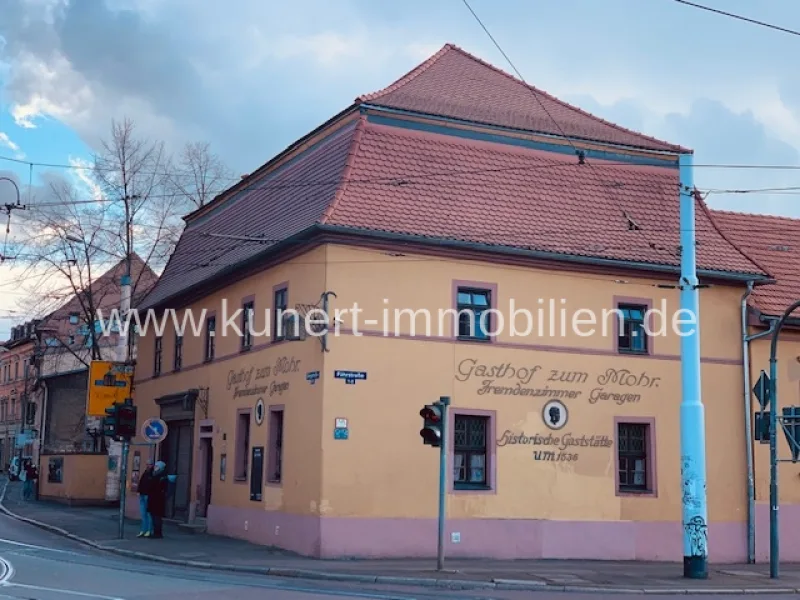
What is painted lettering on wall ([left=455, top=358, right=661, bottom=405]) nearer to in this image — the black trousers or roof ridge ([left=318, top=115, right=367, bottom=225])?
roof ridge ([left=318, top=115, right=367, bottom=225])

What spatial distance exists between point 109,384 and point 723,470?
18081 millimetres

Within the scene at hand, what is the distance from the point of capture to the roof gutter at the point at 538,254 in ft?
73.4

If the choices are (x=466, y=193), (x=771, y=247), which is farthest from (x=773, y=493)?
(x=771, y=247)

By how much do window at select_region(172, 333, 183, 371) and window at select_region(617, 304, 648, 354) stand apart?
516 inches

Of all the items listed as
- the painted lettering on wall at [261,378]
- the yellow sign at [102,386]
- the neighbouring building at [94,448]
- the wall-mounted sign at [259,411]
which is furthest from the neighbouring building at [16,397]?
the wall-mounted sign at [259,411]

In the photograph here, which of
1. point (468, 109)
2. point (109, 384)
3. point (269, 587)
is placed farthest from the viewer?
point (109, 384)

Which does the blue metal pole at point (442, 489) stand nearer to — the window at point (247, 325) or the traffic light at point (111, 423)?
the window at point (247, 325)

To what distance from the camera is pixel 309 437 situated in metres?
22.2

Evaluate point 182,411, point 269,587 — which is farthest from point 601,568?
point 182,411

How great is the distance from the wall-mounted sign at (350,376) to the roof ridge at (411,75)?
6.42m

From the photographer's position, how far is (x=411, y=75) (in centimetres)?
2716

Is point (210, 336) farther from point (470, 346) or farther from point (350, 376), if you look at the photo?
point (470, 346)

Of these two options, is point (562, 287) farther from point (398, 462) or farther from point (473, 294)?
point (398, 462)

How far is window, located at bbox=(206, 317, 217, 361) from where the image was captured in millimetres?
28812
